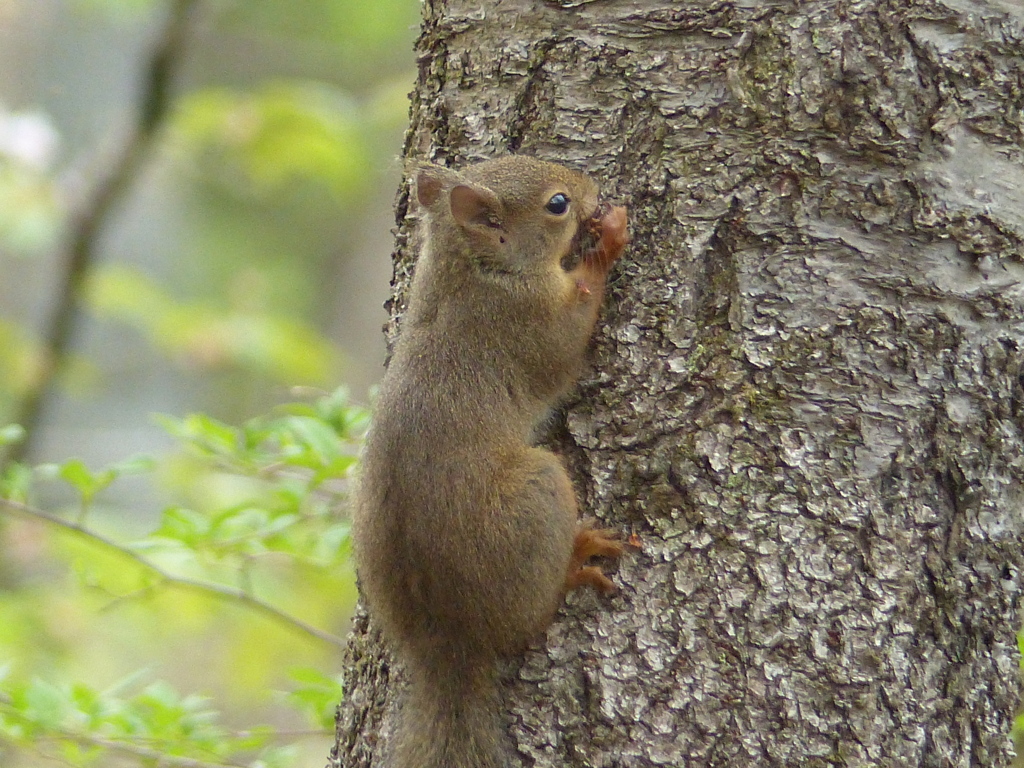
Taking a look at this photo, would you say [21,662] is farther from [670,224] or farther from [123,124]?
[670,224]

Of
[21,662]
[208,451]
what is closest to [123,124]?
[21,662]

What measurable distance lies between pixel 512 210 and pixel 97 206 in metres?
3.98

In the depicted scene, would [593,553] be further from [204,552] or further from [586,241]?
[204,552]

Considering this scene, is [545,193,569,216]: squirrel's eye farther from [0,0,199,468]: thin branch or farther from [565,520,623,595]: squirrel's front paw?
[0,0,199,468]: thin branch

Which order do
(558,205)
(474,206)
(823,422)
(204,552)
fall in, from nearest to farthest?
1. (823,422)
2. (558,205)
3. (474,206)
4. (204,552)

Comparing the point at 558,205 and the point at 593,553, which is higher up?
the point at 558,205

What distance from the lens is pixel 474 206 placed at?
2391 mm

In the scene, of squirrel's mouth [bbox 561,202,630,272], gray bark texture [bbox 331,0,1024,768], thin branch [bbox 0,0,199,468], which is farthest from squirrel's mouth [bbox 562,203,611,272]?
thin branch [bbox 0,0,199,468]

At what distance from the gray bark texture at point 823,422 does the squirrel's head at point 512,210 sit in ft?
1.00

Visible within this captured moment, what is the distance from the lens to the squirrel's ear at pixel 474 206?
7.63ft

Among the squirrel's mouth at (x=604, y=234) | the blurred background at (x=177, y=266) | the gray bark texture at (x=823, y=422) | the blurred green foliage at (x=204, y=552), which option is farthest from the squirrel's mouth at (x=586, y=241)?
the blurred green foliage at (x=204, y=552)

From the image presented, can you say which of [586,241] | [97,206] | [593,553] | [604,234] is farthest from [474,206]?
[97,206]

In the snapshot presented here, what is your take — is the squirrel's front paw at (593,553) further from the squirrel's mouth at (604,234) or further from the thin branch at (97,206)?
the thin branch at (97,206)

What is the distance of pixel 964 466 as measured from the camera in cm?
183
